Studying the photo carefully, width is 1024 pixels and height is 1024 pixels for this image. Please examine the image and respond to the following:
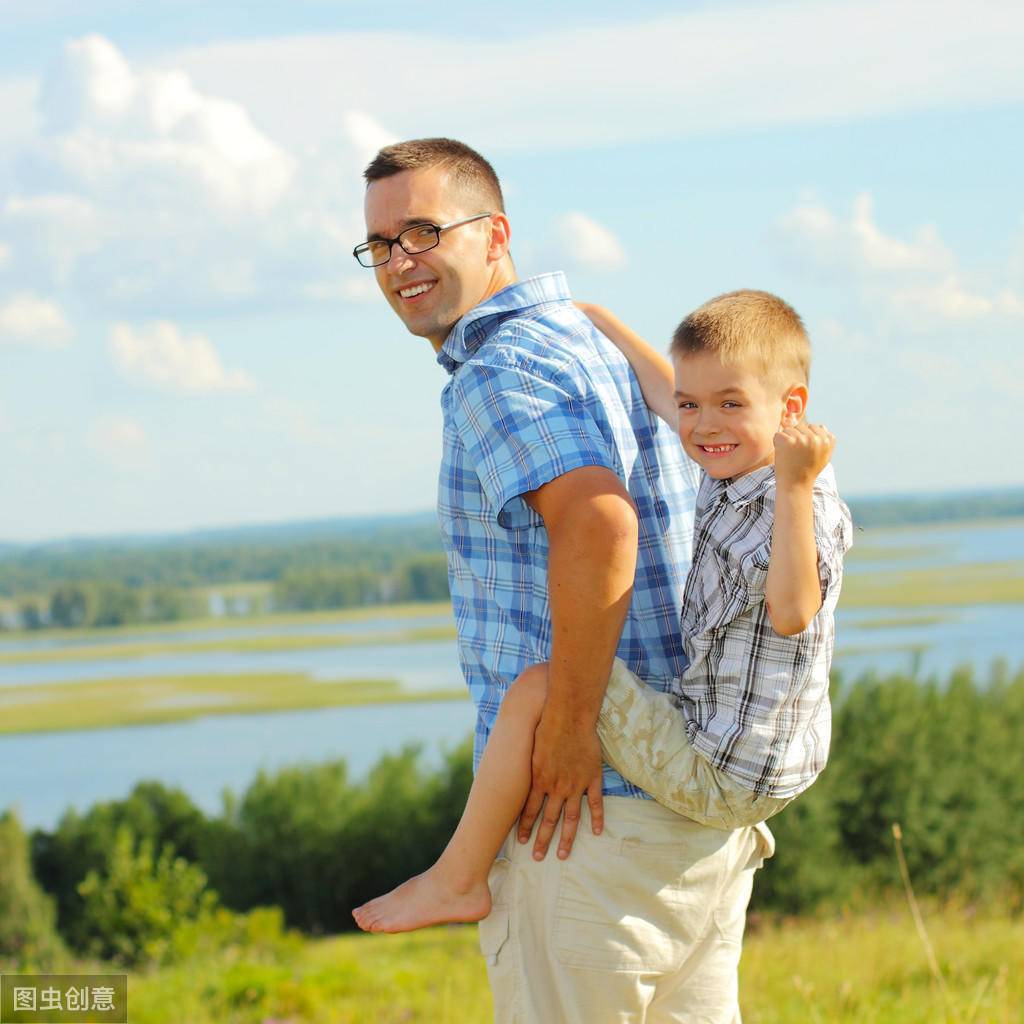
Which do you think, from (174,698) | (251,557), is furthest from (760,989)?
(251,557)

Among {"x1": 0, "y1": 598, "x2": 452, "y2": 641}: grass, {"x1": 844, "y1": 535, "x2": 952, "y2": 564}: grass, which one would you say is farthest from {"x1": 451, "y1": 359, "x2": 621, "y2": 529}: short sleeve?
{"x1": 844, "y1": 535, "x2": 952, "y2": 564}: grass

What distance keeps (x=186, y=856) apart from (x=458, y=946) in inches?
593

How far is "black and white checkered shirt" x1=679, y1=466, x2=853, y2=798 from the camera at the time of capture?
2314 mm

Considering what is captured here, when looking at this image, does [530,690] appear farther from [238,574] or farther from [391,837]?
[238,574]

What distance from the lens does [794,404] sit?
97.0 inches

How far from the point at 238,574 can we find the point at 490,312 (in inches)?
5078

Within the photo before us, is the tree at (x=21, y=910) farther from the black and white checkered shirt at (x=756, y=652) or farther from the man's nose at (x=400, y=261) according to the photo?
the black and white checkered shirt at (x=756, y=652)

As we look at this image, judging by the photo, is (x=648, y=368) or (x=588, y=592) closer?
(x=588, y=592)

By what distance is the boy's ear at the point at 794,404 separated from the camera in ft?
8.03

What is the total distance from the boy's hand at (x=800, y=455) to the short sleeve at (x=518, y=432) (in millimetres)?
308

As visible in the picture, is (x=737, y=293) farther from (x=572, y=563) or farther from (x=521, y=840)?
(x=521, y=840)

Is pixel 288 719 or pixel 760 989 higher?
pixel 760 989

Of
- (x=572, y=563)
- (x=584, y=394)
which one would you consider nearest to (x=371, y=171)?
(x=584, y=394)

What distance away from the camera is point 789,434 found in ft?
7.34
